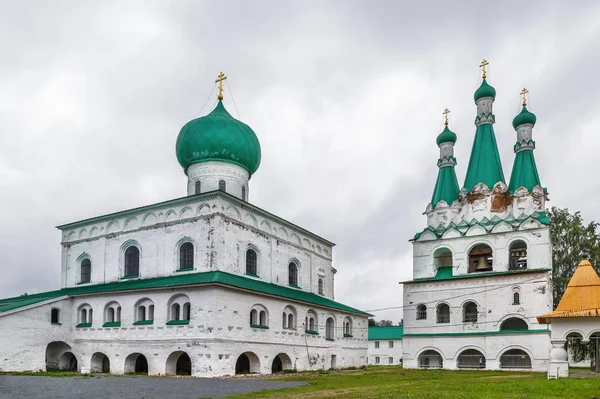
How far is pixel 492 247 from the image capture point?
2927 cm

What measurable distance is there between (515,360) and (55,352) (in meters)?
21.6

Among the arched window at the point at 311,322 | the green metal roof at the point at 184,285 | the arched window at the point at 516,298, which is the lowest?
the arched window at the point at 311,322

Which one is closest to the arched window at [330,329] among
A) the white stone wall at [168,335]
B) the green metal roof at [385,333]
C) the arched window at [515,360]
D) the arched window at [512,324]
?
the white stone wall at [168,335]

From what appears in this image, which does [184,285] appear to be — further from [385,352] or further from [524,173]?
[385,352]

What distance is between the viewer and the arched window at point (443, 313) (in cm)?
2988

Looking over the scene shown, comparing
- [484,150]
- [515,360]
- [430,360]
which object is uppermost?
[484,150]

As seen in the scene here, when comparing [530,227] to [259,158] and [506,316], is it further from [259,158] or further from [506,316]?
[259,158]

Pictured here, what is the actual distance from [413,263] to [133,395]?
21.6m

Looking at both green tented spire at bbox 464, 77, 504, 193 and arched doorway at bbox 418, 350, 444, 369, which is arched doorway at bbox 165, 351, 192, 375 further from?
green tented spire at bbox 464, 77, 504, 193

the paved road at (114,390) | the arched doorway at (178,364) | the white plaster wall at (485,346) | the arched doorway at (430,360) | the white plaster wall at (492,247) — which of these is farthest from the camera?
the arched doorway at (430,360)

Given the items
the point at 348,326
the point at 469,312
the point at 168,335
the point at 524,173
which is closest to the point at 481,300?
the point at 469,312

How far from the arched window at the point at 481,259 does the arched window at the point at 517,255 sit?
43.0 inches

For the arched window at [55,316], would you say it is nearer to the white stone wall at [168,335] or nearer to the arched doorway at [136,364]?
the white stone wall at [168,335]

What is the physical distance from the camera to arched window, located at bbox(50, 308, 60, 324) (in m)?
23.8
